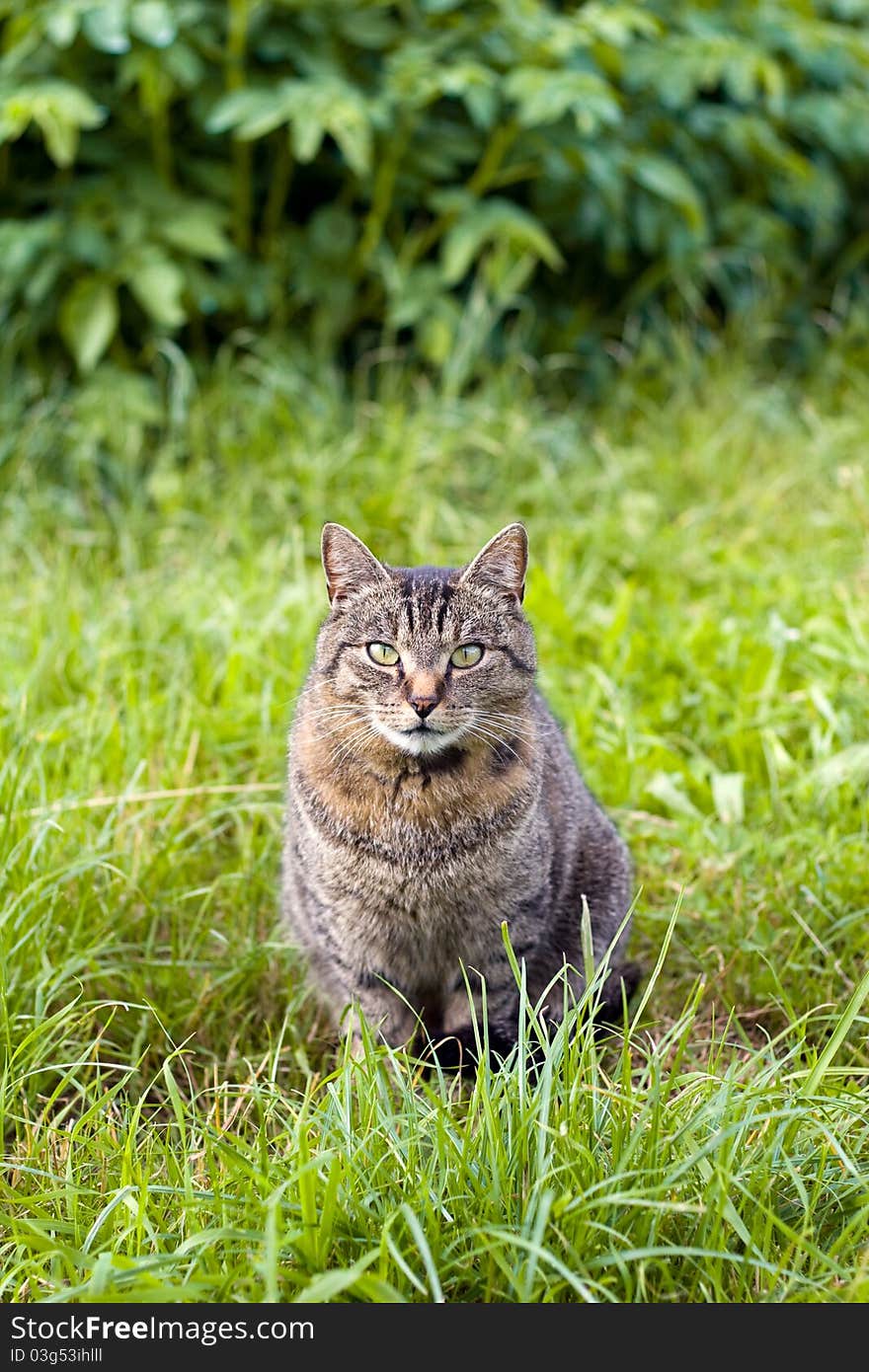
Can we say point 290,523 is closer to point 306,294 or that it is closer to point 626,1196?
point 306,294

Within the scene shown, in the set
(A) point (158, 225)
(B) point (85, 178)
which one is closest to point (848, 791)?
(A) point (158, 225)

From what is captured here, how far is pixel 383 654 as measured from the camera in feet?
8.25

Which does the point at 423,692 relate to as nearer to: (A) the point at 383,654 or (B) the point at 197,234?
(A) the point at 383,654

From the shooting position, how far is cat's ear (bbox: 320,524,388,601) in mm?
2602

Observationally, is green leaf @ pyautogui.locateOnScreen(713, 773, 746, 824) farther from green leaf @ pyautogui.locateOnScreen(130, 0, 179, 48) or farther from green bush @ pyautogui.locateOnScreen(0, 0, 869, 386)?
green leaf @ pyautogui.locateOnScreen(130, 0, 179, 48)

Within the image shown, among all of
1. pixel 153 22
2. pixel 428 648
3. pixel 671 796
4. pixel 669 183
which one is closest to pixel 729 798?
pixel 671 796

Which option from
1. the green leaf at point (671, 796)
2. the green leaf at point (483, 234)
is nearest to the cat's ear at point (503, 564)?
the green leaf at point (671, 796)

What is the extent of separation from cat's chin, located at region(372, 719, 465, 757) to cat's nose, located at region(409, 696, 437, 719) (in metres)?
0.04

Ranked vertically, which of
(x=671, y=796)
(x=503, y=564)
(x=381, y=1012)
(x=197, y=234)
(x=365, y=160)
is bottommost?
(x=381, y=1012)

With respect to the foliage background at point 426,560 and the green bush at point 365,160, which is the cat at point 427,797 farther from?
the green bush at point 365,160

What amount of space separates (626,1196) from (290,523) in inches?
112

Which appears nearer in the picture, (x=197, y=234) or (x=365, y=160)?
(x=365, y=160)

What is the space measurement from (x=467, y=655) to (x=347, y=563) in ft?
1.01

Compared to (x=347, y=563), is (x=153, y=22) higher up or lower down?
higher up
